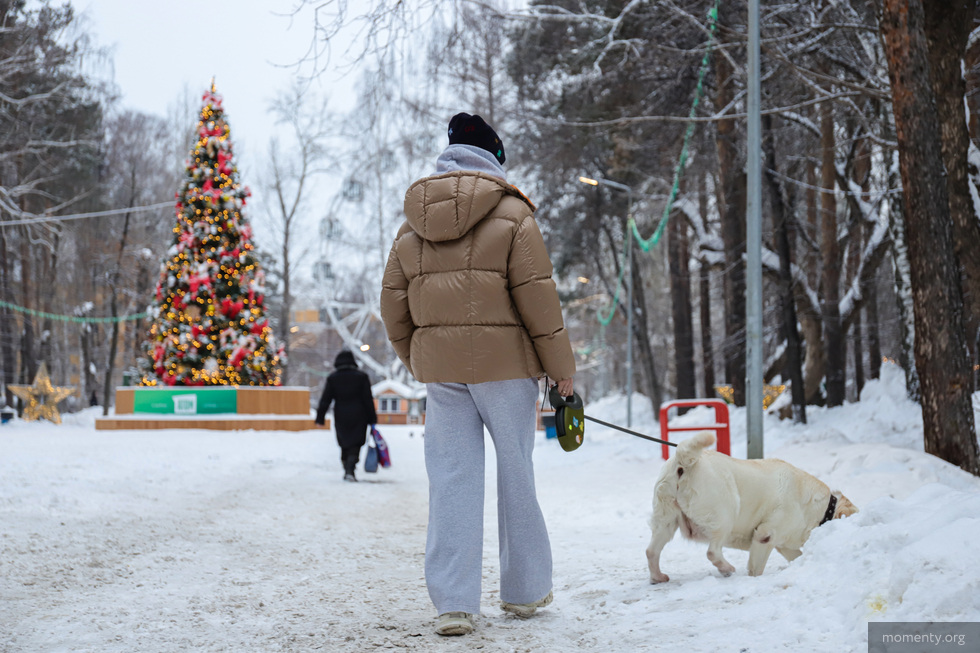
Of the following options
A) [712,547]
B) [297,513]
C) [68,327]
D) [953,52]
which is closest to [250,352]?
[297,513]

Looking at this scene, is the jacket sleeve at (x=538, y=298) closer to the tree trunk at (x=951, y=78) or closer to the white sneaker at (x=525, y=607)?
the white sneaker at (x=525, y=607)

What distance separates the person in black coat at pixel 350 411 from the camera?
1142 cm

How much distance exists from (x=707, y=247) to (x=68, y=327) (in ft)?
114

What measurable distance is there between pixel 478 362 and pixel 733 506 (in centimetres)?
169

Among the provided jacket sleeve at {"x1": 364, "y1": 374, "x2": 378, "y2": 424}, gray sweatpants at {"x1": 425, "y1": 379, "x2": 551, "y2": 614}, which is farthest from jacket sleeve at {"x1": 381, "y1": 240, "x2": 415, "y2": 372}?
jacket sleeve at {"x1": 364, "y1": 374, "x2": 378, "y2": 424}

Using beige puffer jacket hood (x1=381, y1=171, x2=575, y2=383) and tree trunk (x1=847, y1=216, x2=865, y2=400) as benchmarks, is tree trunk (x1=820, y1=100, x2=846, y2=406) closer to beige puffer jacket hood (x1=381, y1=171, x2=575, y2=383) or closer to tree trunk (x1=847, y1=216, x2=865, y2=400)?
tree trunk (x1=847, y1=216, x2=865, y2=400)

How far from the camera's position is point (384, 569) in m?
5.39

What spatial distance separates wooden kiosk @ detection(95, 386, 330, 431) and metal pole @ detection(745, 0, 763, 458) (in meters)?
13.0

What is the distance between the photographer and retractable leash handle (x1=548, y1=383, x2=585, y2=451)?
13.5 feet

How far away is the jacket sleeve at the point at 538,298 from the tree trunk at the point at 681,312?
20.8 m

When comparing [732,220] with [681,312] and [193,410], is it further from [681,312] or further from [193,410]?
[193,410]

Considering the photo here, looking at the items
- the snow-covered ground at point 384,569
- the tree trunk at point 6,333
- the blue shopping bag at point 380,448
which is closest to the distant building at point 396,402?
the tree trunk at point 6,333

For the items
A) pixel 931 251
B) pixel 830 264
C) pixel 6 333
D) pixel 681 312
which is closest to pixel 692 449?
pixel 931 251

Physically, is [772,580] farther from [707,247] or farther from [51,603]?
[707,247]
